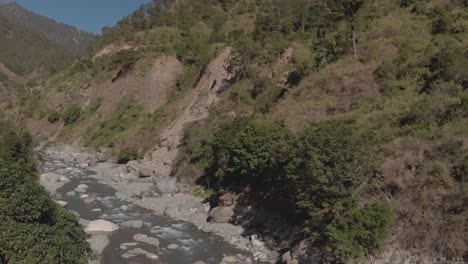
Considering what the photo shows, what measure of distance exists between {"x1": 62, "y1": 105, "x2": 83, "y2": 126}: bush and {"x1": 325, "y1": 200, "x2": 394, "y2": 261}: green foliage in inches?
2014

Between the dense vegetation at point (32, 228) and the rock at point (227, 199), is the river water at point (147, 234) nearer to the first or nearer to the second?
the rock at point (227, 199)

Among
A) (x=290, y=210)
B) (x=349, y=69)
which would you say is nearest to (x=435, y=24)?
(x=349, y=69)

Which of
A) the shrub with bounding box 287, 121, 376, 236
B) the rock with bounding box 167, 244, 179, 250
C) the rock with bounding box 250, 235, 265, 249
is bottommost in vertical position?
the rock with bounding box 250, 235, 265, 249

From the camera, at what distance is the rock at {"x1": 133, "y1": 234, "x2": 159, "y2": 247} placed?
18.8 metres

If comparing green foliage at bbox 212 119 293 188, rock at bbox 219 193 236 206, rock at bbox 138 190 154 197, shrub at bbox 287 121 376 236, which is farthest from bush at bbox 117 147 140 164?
shrub at bbox 287 121 376 236

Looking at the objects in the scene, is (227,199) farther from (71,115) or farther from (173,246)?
(71,115)

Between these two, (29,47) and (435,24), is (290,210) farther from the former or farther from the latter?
(29,47)

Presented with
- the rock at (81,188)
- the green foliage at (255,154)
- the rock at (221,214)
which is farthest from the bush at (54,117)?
the rock at (221,214)

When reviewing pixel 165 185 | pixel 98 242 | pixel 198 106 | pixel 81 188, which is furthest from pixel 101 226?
pixel 198 106

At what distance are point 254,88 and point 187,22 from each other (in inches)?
1427

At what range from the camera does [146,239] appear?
1912cm

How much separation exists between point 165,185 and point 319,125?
13475 mm

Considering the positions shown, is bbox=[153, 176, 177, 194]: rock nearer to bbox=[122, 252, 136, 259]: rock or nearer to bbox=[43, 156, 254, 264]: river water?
bbox=[43, 156, 254, 264]: river water

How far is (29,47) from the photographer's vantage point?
646ft
